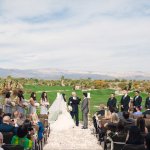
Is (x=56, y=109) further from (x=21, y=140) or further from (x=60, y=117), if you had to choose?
(x=21, y=140)

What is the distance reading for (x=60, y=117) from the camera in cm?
2223

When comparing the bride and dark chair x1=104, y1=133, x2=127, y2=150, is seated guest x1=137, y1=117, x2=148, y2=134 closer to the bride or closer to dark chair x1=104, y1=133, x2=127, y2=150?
dark chair x1=104, y1=133, x2=127, y2=150

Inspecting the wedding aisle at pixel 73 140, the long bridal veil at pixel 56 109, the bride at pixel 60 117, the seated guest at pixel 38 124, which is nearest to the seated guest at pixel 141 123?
the seated guest at pixel 38 124

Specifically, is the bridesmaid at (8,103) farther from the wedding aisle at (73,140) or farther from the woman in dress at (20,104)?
the wedding aisle at (73,140)

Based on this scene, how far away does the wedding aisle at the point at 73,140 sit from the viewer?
1583 centimetres

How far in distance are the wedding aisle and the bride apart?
599 mm

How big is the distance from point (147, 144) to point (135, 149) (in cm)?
80

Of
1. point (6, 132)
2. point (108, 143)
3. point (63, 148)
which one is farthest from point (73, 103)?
point (6, 132)

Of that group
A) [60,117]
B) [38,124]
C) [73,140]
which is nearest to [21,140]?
[38,124]

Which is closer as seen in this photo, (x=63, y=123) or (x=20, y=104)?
(x=20, y=104)

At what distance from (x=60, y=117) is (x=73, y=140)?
4704 millimetres

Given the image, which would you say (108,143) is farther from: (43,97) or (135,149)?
(43,97)

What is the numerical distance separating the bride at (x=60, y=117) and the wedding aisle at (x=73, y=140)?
599mm

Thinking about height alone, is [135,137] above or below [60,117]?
above
